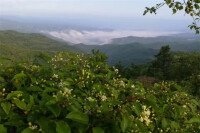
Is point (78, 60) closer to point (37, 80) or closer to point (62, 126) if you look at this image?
point (37, 80)

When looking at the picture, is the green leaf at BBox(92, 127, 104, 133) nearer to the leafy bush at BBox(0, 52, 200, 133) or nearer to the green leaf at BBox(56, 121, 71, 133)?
the leafy bush at BBox(0, 52, 200, 133)

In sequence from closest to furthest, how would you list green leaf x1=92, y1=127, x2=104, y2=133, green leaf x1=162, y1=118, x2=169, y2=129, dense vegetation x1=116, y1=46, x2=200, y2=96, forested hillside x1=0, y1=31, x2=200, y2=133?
green leaf x1=92, y1=127, x2=104, y2=133
forested hillside x1=0, y1=31, x2=200, y2=133
green leaf x1=162, y1=118, x2=169, y2=129
dense vegetation x1=116, y1=46, x2=200, y2=96

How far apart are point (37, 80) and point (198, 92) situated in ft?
122

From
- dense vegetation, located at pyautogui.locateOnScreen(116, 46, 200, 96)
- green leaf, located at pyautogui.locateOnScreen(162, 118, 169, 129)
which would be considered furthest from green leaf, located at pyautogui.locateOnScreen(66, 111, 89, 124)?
dense vegetation, located at pyautogui.locateOnScreen(116, 46, 200, 96)

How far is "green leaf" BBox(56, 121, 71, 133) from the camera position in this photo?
81.3 inches

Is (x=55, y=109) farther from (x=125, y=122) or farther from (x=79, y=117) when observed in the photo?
(x=125, y=122)

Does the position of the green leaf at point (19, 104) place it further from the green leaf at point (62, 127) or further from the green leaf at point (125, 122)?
the green leaf at point (125, 122)

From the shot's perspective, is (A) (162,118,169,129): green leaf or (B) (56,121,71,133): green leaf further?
(A) (162,118,169,129): green leaf

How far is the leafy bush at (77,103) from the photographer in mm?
2260

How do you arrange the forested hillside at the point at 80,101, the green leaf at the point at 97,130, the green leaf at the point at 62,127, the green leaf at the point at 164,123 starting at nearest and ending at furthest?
the green leaf at the point at 62,127
the green leaf at the point at 97,130
the forested hillside at the point at 80,101
the green leaf at the point at 164,123

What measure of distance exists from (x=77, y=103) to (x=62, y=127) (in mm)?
374

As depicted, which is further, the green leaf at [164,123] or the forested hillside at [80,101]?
the green leaf at [164,123]

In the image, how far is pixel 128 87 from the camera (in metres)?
3.43

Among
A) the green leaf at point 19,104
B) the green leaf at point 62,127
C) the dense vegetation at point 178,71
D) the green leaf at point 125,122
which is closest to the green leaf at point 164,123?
the green leaf at point 125,122
